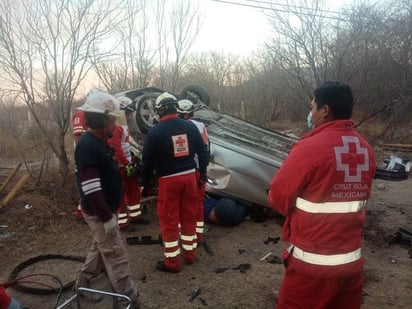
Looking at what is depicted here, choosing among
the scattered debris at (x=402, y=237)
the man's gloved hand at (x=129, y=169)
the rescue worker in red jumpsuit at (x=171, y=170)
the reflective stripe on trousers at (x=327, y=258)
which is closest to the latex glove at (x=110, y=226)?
the rescue worker in red jumpsuit at (x=171, y=170)

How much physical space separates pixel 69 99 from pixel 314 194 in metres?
5.63

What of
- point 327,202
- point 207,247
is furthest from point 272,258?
point 327,202

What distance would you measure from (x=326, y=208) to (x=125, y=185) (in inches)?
152

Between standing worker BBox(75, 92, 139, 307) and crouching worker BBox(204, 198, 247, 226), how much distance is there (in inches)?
89.8

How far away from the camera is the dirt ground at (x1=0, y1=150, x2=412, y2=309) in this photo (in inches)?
142

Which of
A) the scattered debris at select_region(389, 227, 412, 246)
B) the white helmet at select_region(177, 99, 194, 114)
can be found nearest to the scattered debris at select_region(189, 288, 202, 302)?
the white helmet at select_region(177, 99, 194, 114)

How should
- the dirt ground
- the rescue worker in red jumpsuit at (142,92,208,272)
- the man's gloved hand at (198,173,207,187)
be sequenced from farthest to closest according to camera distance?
the man's gloved hand at (198,173,207,187)
the rescue worker in red jumpsuit at (142,92,208,272)
the dirt ground

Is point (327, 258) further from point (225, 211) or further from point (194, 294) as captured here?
point (225, 211)

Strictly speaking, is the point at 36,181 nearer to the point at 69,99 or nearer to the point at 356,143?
the point at 69,99

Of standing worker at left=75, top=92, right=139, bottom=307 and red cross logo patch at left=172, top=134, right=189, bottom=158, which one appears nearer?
standing worker at left=75, top=92, right=139, bottom=307

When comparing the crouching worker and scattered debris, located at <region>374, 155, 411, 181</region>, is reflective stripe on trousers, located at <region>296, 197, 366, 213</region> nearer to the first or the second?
the crouching worker

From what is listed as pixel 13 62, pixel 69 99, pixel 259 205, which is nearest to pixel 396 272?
pixel 259 205

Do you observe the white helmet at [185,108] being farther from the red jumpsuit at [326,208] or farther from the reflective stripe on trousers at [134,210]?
the red jumpsuit at [326,208]

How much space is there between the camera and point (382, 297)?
3.60 m
